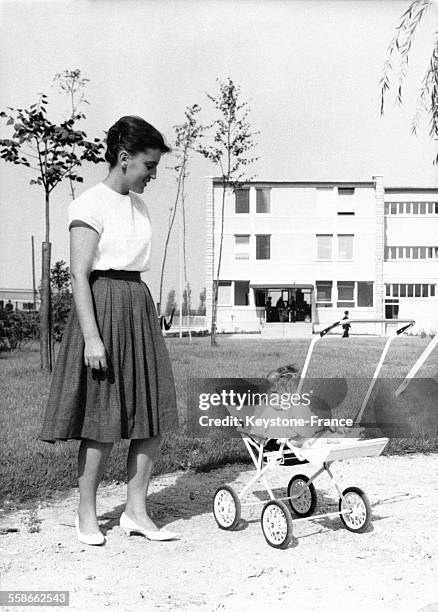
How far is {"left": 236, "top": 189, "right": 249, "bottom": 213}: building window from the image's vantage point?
3430 mm

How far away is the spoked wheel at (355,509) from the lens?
9.02 feet

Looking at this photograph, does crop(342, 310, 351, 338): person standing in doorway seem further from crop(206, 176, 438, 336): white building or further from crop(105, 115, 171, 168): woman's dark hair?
crop(105, 115, 171, 168): woman's dark hair

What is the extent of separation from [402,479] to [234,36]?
1.92 metres

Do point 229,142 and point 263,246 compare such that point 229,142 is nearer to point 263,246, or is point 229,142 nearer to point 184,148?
point 184,148

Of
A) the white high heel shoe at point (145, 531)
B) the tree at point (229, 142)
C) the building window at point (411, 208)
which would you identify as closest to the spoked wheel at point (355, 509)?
the white high heel shoe at point (145, 531)

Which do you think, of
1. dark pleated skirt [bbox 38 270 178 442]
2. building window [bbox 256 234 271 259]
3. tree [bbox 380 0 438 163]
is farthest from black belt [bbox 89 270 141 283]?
tree [bbox 380 0 438 163]

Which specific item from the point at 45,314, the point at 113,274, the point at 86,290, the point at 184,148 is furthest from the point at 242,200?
the point at 86,290

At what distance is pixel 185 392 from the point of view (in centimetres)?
367

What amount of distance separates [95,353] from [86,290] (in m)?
0.18

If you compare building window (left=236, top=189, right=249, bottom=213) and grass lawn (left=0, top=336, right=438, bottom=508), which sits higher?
building window (left=236, top=189, right=249, bottom=213)

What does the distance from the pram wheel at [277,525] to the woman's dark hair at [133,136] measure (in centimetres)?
112

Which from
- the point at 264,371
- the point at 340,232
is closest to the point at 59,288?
the point at 264,371

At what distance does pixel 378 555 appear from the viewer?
2.57 metres

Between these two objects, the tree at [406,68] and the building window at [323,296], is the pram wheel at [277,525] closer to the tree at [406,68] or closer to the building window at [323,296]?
the building window at [323,296]
